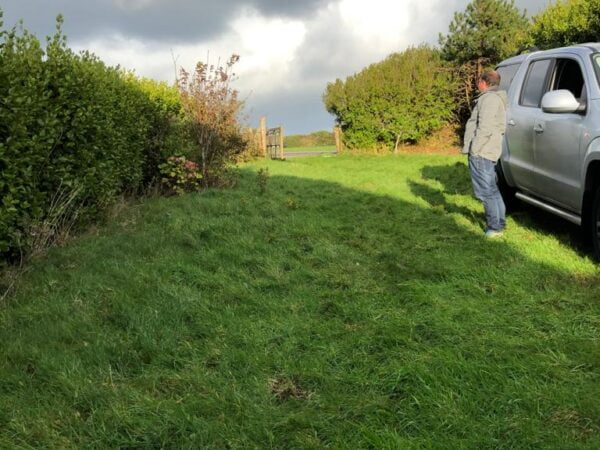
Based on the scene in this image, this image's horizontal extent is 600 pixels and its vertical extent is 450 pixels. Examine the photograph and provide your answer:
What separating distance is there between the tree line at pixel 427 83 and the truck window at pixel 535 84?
15724mm

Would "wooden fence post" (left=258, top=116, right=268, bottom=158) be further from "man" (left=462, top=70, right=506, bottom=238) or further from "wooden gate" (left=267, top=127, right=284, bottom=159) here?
"man" (left=462, top=70, right=506, bottom=238)

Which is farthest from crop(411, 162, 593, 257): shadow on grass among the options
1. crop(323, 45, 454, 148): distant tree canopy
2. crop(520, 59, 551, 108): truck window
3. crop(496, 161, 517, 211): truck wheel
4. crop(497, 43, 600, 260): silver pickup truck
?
crop(323, 45, 454, 148): distant tree canopy

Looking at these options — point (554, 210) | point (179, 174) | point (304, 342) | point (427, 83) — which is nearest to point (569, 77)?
point (554, 210)

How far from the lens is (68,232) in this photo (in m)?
6.11

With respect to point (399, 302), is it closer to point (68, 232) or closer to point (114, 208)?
point (68, 232)

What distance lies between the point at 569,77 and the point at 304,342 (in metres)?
4.38

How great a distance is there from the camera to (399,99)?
2277 cm

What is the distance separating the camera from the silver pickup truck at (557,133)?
15.4 feet

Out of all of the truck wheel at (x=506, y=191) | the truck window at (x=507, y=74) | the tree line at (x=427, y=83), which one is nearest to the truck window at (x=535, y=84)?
→ the truck window at (x=507, y=74)

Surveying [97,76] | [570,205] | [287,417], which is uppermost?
[97,76]

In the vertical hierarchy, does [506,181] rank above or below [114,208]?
above

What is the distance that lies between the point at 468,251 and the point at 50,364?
13.9 feet

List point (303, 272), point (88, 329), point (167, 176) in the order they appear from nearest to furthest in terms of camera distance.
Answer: point (88, 329)
point (303, 272)
point (167, 176)

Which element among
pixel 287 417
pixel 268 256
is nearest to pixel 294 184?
pixel 268 256
